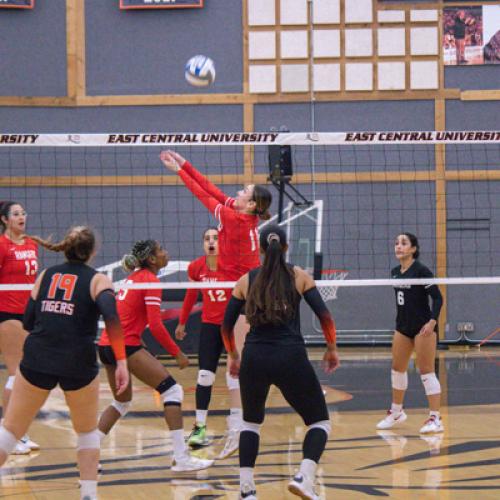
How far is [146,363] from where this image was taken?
23.6 feet

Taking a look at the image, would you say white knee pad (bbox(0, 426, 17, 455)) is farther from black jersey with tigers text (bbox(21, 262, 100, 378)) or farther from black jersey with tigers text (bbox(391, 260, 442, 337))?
black jersey with tigers text (bbox(391, 260, 442, 337))

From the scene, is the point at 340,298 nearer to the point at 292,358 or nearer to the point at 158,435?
the point at 158,435

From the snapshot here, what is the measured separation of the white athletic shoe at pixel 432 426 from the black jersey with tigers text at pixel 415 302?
2.61ft

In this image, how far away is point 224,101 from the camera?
18562 millimetres

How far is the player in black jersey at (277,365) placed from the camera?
233 inches

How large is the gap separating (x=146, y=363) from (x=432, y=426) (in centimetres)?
289

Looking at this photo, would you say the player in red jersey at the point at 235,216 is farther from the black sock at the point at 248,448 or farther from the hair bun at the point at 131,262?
the black sock at the point at 248,448

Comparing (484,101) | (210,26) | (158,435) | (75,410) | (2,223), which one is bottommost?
(158,435)

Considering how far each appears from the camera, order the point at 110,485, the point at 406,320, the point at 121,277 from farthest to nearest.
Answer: the point at 121,277 < the point at 406,320 < the point at 110,485

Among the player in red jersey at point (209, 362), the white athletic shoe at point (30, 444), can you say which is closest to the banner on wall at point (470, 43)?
the player in red jersey at point (209, 362)

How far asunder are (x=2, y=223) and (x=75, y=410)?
306 cm

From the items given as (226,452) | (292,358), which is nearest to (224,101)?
(226,452)

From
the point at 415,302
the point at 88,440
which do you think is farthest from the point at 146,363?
the point at 415,302

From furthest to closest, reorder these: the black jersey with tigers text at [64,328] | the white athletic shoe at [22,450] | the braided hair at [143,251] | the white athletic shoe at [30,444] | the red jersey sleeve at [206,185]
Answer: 1. the red jersey sleeve at [206,185]
2. the white athletic shoe at [30,444]
3. the white athletic shoe at [22,450]
4. the braided hair at [143,251]
5. the black jersey with tigers text at [64,328]
